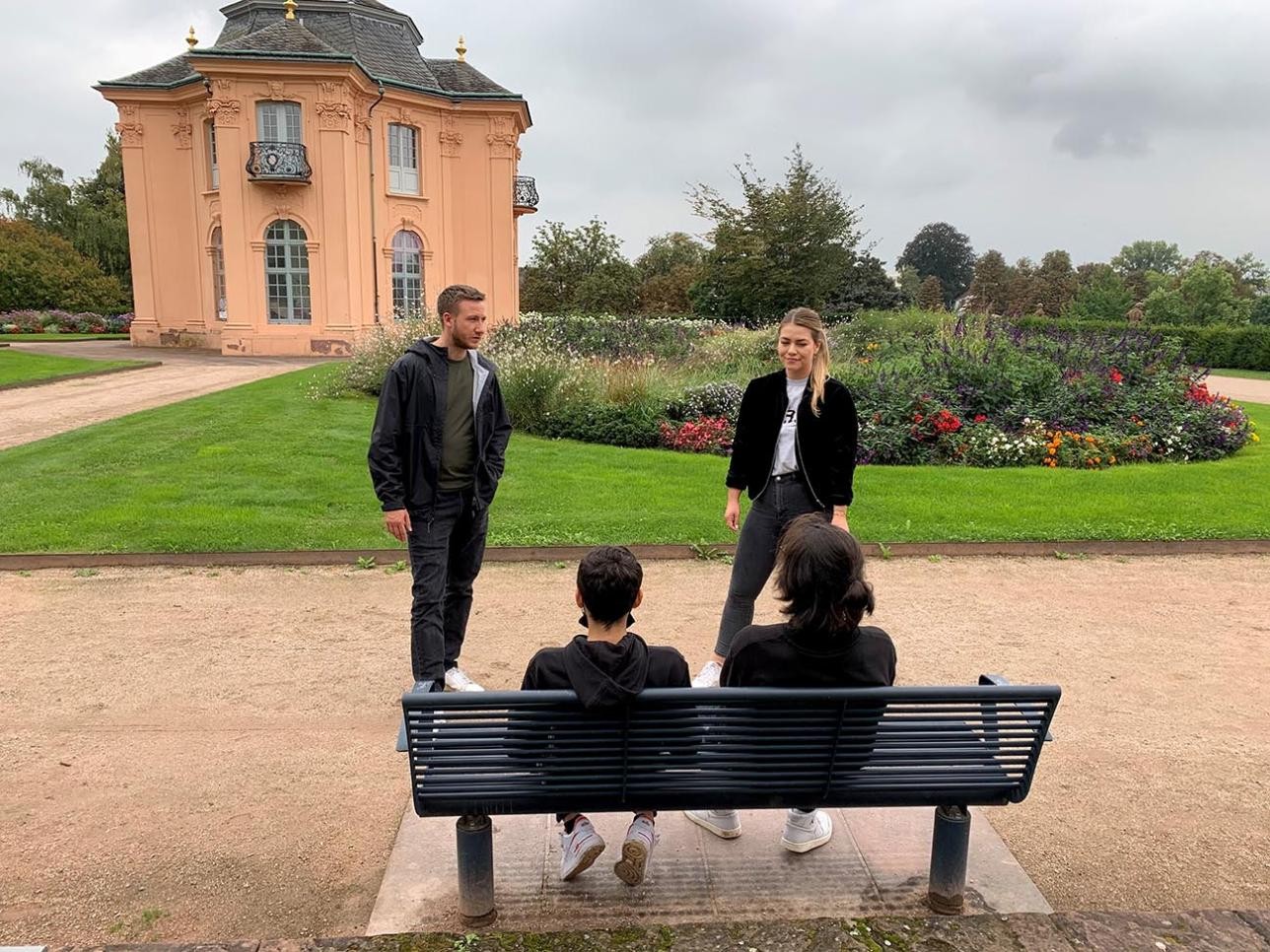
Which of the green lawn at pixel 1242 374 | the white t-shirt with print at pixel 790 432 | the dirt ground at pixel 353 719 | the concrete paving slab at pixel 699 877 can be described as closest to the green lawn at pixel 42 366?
the dirt ground at pixel 353 719

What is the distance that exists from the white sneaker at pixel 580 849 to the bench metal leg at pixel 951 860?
0.99 metres

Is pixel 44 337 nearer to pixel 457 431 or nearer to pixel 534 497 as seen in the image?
pixel 534 497

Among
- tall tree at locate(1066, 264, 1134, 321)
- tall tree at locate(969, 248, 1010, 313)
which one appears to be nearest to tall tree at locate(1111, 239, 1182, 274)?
tall tree at locate(969, 248, 1010, 313)

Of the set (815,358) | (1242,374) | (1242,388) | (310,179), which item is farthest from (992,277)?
(815,358)

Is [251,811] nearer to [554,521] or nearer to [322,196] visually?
[554,521]

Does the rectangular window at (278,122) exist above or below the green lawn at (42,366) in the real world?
above

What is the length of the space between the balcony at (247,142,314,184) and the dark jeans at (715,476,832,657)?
1115 inches

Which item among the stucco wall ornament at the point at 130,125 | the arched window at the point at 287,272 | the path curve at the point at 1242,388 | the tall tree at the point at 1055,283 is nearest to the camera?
the path curve at the point at 1242,388

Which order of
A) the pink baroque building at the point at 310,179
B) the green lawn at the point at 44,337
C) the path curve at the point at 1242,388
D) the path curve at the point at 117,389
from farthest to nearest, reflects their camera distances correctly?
the green lawn at the point at 44,337
the pink baroque building at the point at 310,179
the path curve at the point at 1242,388
the path curve at the point at 117,389

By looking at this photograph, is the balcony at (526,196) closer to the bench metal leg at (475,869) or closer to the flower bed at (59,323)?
the flower bed at (59,323)

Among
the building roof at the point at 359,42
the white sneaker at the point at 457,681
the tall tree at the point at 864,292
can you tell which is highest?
the building roof at the point at 359,42

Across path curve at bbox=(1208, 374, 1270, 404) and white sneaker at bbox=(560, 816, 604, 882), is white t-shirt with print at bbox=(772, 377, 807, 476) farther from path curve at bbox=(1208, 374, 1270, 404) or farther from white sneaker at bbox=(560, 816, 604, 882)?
path curve at bbox=(1208, 374, 1270, 404)

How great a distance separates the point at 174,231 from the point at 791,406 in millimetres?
33824

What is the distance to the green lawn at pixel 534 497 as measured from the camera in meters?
7.32
